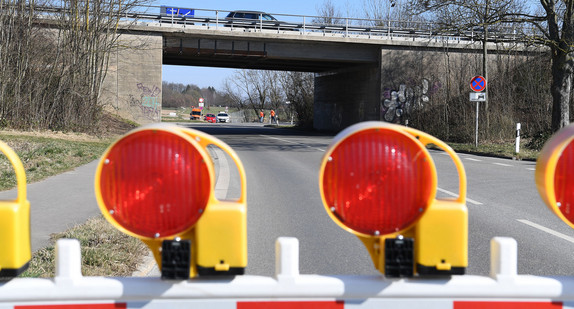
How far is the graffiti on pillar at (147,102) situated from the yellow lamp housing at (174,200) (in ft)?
119

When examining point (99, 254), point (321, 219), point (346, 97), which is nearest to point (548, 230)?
point (321, 219)

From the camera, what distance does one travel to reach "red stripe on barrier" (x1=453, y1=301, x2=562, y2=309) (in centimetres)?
166

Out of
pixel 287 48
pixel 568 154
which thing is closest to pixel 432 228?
pixel 568 154

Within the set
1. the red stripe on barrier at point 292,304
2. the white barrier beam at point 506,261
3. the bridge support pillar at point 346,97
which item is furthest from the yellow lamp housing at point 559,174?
the bridge support pillar at point 346,97

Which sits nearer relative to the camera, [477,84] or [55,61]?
[55,61]

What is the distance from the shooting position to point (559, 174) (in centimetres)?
167

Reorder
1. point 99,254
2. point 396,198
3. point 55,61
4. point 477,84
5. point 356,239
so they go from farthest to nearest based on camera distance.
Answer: point 477,84 < point 55,61 < point 356,239 < point 99,254 < point 396,198

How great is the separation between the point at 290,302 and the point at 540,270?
465cm

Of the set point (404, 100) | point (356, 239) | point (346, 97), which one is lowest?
point (356, 239)

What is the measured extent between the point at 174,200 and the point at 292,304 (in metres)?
0.41

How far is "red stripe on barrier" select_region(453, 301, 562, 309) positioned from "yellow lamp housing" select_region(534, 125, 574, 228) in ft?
0.78

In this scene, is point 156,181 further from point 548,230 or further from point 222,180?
point 222,180

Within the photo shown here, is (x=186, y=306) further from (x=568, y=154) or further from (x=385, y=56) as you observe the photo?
(x=385, y=56)

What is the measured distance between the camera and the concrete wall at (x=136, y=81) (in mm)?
37312
